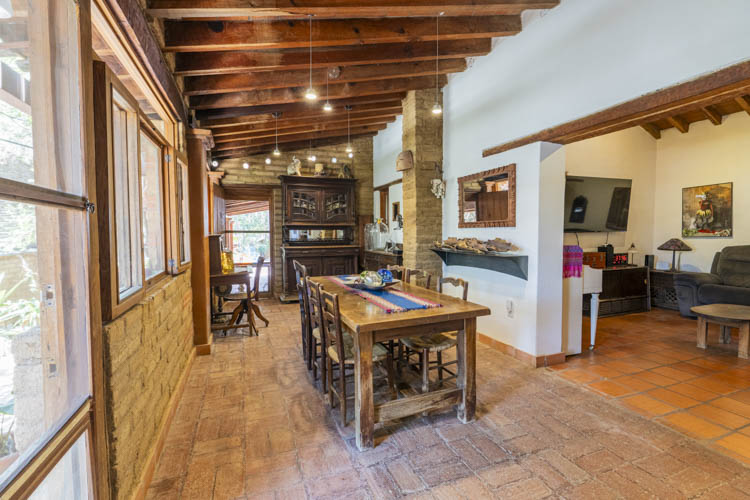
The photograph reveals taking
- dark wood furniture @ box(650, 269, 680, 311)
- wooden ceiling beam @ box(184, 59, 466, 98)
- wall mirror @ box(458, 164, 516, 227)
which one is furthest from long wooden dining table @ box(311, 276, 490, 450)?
dark wood furniture @ box(650, 269, 680, 311)

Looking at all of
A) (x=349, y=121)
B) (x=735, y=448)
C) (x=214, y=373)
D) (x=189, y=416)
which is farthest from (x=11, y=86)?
(x=349, y=121)

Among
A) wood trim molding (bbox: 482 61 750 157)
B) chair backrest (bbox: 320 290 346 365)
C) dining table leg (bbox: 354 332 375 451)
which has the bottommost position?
dining table leg (bbox: 354 332 375 451)

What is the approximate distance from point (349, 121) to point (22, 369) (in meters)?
5.48

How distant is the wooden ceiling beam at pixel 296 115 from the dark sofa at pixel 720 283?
197 inches

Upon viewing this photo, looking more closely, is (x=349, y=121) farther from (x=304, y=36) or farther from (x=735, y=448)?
(x=735, y=448)

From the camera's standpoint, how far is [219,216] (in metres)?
6.00

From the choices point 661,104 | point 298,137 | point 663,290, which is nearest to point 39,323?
point 661,104

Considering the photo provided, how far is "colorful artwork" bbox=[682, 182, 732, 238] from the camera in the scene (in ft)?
16.6

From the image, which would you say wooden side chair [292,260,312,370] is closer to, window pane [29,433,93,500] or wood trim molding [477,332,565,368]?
window pane [29,433,93,500]

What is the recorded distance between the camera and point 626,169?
223 inches

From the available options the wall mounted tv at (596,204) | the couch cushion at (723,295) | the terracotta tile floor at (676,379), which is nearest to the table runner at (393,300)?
the terracotta tile floor at (676,379)

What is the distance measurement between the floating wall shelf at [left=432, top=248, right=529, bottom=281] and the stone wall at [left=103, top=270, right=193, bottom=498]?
298 cm

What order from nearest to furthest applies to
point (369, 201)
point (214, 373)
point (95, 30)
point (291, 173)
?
point (95, 30), point (214, 373), point (291, 173), point (369, 201)

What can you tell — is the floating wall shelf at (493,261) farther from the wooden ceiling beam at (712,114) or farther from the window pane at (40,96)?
the wooden ceiling beam at (712,114)
